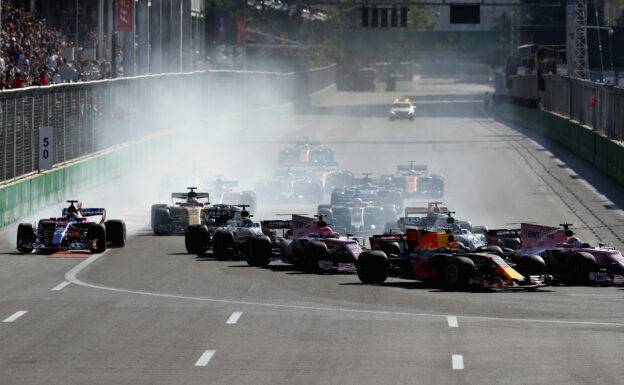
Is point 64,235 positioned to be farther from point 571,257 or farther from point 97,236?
point 571,257

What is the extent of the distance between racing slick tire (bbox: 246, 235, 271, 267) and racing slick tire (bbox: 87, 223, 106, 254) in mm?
4068

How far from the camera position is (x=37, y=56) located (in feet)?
202

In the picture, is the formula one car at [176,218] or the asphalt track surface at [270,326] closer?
the asphalt track surface at [270,326]

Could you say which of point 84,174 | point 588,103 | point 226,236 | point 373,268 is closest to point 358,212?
point 226,236

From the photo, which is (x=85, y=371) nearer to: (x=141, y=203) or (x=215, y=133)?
(x=141, y=203)

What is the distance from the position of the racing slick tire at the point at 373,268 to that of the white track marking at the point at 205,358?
27.7 ft

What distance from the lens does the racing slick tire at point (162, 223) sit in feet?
124

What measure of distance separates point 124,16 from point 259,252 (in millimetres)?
41946

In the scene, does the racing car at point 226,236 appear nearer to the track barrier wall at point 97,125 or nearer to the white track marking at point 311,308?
the white track marking at point 311,308

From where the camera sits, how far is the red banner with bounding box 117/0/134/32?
6988 centimetres

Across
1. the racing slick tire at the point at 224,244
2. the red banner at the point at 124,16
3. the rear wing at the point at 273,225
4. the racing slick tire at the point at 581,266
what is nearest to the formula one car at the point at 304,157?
the red banner at the point at 124,16

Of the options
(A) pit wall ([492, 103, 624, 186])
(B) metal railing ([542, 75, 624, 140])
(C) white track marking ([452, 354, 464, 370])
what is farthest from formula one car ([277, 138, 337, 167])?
(C) white track marking ([452, 354, 464, 370])

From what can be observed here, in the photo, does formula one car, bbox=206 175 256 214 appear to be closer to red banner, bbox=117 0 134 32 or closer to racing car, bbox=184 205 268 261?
racing car, bbox=184 205 268 261

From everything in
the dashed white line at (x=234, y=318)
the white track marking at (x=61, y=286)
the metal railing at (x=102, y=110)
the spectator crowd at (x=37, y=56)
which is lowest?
the dashed white line at (x=234, y=318)
